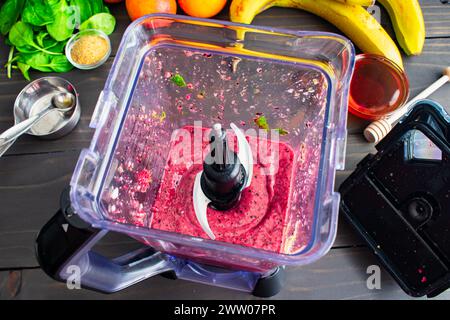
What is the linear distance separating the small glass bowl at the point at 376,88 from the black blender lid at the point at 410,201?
90mm

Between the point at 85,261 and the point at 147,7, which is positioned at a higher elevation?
the point at 147,7

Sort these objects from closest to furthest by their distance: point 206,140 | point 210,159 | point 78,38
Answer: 1. point 210,159
2. point 206,140
3. point 78,38

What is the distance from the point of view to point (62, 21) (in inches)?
25.1

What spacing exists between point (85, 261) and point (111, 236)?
0.41 ft

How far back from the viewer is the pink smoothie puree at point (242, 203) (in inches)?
19.9

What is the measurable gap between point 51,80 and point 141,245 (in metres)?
0.28

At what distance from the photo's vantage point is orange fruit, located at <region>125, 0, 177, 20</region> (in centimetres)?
63

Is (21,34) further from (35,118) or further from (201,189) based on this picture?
(201,189)

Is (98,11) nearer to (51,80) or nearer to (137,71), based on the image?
(51,80)

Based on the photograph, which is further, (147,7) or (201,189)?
(147,7)

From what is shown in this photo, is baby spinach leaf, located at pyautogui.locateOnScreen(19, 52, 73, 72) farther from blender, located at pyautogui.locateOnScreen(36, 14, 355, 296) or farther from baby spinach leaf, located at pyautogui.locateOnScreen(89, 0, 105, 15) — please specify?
blender, located at pyautogui.locateOnScreen(36, 14, 355, 296)

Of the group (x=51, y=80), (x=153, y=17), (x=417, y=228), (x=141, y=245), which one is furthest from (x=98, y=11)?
(x=417, y=228)

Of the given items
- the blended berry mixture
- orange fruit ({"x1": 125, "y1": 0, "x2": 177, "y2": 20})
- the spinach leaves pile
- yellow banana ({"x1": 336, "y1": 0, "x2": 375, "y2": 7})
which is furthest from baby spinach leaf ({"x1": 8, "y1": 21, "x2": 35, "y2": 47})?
yellow banana ({"x1": 336, "y1": 0, "x2": 375, "y2": 7})

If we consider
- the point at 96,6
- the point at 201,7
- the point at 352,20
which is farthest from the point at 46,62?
the point at 352,20
